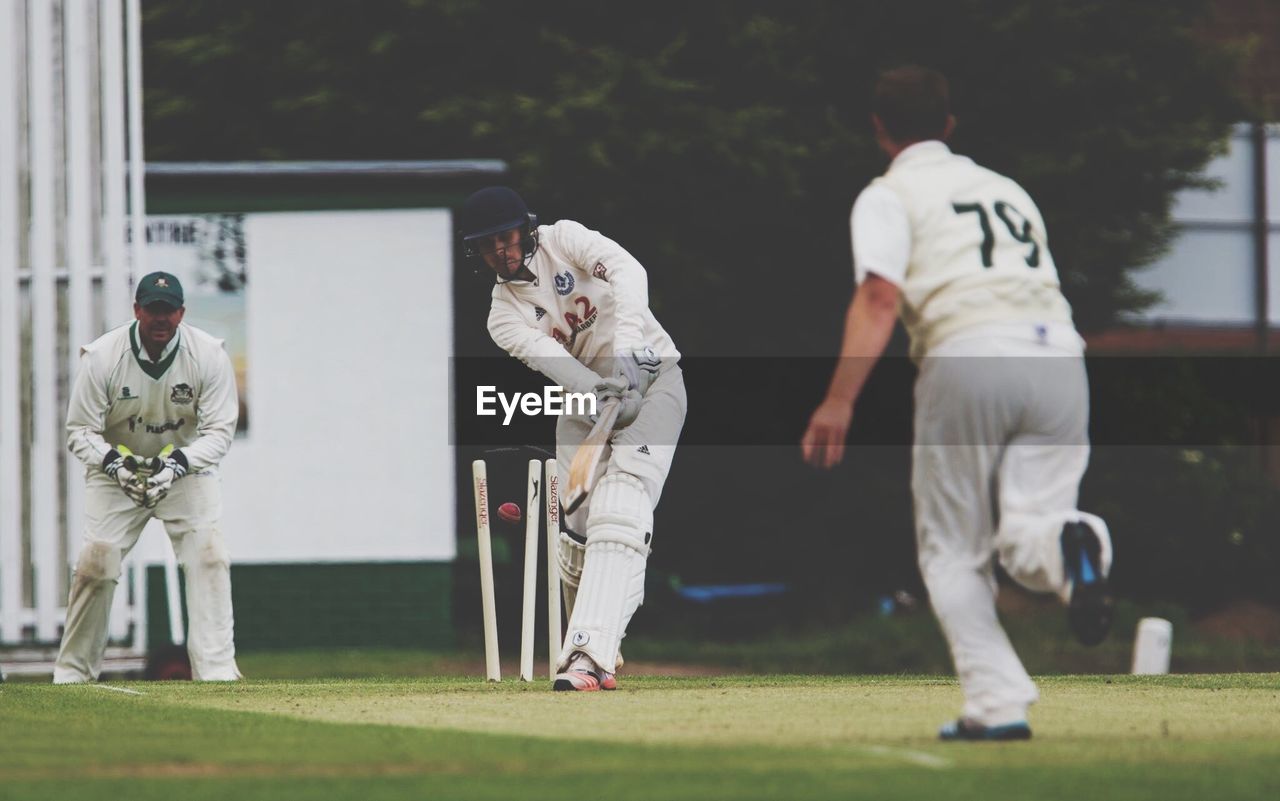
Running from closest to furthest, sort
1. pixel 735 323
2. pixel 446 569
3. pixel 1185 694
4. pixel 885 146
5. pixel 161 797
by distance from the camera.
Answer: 1. pixel 161 797
2. pixel 885 146
3. pixel 1185 694
4. pixel 446 569
5. pixel 735 323

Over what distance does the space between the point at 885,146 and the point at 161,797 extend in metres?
2.84

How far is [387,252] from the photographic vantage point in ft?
54.2

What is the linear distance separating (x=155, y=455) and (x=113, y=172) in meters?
3.36

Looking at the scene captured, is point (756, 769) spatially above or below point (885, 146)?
below

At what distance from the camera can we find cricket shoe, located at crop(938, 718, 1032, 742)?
5.82 metres

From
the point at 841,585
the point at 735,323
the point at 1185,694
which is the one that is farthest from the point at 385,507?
the point at 1185,694

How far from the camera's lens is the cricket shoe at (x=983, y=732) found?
19.1 feet

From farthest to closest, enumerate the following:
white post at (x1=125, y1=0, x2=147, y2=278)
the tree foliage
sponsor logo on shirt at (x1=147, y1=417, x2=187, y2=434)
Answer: the tree foliage < white post at (x1=125, y1=0, x2=147, y2=278) < sponsor logo on shirt at (x1=147, y1=417, x2=187, y2=434)

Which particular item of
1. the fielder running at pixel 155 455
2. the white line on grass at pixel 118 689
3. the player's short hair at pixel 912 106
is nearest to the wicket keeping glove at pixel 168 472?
the fielder running at pixel 155 455

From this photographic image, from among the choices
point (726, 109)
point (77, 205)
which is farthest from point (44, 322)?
point (726, 109)

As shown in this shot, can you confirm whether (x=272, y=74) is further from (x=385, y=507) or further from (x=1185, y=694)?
(x=1185, y=694)

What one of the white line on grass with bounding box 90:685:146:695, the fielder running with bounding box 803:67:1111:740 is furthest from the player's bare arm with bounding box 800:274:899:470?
the white line on grass with bounding box 90:685:146:695

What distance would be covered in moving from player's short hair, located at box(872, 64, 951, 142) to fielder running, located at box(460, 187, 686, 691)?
202 centimetres

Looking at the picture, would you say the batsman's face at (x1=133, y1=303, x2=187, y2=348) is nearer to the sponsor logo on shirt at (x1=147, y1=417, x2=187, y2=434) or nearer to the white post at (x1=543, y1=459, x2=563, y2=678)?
the sponsor logo on shirt at (x1=147, y1=417, x2=187, y2=434)
